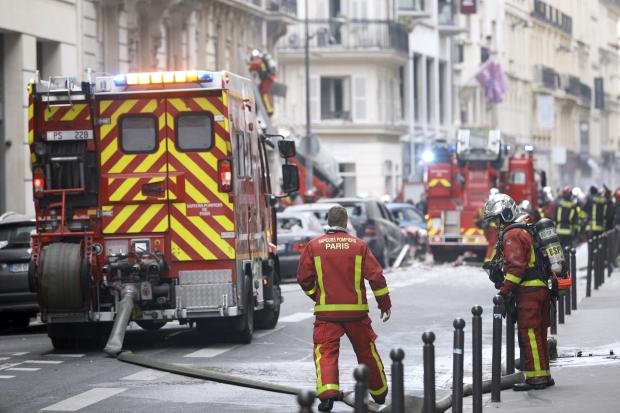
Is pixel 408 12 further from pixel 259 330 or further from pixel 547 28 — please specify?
pixel 259 330

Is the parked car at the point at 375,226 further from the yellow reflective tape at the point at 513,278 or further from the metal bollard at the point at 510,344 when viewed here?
the yellow reflective tape at the point at 513,278

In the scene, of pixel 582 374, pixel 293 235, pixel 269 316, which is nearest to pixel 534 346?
pixel 582 374

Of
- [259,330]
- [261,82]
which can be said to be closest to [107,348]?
[259,330]

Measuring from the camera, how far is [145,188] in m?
18.3

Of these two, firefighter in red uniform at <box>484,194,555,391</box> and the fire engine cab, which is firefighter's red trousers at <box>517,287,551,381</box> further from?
the fire engine cab

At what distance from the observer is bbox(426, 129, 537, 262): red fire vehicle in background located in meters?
38.6

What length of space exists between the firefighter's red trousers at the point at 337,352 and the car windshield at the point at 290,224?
59.5ft

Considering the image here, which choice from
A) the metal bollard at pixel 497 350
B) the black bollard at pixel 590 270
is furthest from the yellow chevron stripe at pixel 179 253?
the black bollard at pixel 590 270

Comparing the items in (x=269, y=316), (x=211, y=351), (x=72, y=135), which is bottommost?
(x=211, y=351)

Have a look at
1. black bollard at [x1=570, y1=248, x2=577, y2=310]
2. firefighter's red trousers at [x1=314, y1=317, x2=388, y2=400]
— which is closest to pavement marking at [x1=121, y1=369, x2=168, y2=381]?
firefighter's red trousers at [x1=314, y1=317, x2=388, y2=400]

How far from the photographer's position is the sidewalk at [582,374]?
13.2 metres

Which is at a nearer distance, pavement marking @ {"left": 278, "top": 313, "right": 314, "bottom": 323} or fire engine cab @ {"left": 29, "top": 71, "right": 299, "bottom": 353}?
fire engine cab @ {"left": 29, "top": 71, "right": 299, "bottom": 353}

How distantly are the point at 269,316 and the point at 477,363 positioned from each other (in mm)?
8706

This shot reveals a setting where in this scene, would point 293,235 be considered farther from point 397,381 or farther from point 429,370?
point 397,381
